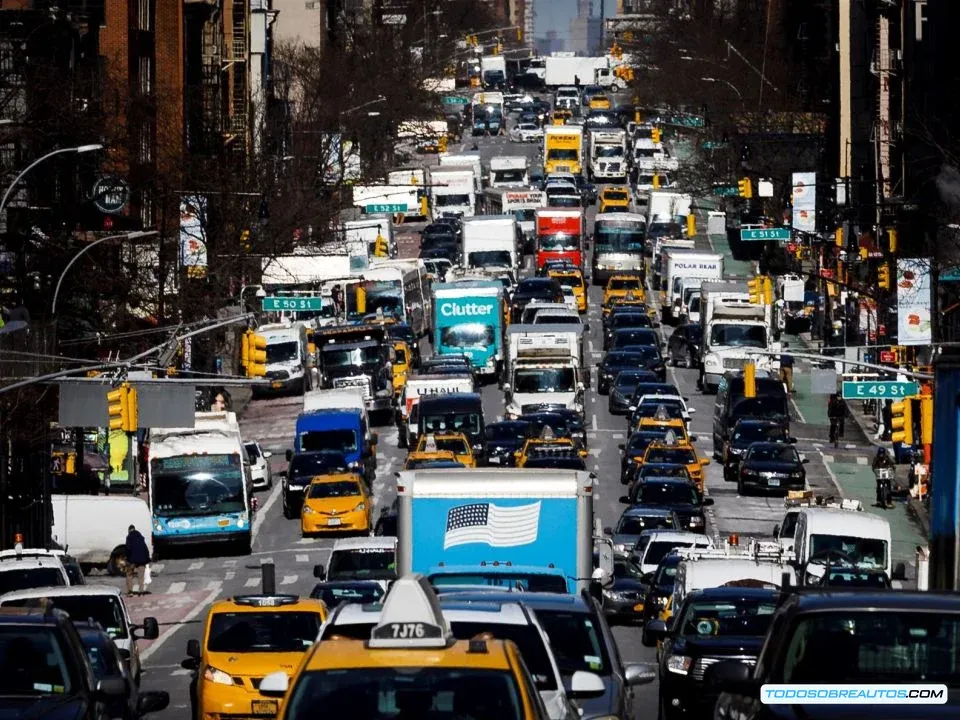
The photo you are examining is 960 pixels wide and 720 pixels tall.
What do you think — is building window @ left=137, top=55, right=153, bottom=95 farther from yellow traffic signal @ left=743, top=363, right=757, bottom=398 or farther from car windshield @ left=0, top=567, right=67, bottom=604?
car windshield @ left=0, top=567, right=67, bottom=604

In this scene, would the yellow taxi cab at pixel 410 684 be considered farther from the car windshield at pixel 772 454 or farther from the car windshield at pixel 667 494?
the car windshield at pixel 772 454

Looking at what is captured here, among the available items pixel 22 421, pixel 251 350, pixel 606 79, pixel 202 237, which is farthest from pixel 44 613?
pixel 606 79

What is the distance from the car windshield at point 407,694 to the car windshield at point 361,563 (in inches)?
912

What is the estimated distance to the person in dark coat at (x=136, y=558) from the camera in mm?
41344

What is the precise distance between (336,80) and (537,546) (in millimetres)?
104384

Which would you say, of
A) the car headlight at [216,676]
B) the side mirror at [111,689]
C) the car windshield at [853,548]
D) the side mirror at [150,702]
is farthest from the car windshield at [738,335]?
the side mirror at [111,689]

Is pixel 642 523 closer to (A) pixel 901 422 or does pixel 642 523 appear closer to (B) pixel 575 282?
(A) pixel 901 422

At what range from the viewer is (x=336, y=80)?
125m

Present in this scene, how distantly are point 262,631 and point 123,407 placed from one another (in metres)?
20.1

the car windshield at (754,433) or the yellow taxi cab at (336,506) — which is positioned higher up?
the car windshield at (754,433)

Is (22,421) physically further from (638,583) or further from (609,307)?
(609,307)

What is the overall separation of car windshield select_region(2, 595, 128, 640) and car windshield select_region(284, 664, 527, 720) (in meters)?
13.6

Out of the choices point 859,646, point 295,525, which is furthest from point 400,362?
point 859,646

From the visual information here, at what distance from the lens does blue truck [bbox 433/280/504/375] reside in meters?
69.2
